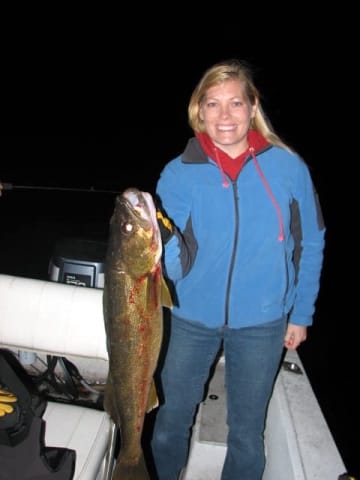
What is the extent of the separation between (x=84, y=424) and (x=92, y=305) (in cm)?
71

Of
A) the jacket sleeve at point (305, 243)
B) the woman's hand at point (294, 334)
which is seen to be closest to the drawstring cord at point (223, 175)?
the jacket sleeve at point (305, 243)

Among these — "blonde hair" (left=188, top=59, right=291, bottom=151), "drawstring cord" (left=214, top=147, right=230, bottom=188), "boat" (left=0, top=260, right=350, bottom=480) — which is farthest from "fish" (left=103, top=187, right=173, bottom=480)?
"blonde hair" (left=188, top=59, right=291, bottom=151)

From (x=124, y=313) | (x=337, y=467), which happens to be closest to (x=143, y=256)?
(x=124, y=313)

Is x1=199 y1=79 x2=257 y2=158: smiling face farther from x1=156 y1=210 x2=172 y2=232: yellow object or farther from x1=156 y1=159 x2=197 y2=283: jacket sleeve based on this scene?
x1=156 y1=210 x2=172 y2=232: yellow object

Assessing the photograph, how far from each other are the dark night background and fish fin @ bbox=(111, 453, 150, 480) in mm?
2188

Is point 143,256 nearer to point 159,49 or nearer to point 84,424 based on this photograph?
point 84,424

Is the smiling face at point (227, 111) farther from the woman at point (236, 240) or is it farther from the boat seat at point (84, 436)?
the boat seat at point (84, 436)

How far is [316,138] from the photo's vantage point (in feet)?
134

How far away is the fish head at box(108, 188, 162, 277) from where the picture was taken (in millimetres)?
1774

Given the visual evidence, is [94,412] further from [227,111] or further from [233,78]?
[233,78]

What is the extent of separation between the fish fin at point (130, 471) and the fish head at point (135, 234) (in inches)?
42.6

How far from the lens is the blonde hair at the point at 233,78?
2.25 m

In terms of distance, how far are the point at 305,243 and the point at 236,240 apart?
477mm

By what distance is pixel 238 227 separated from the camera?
2246 mm
